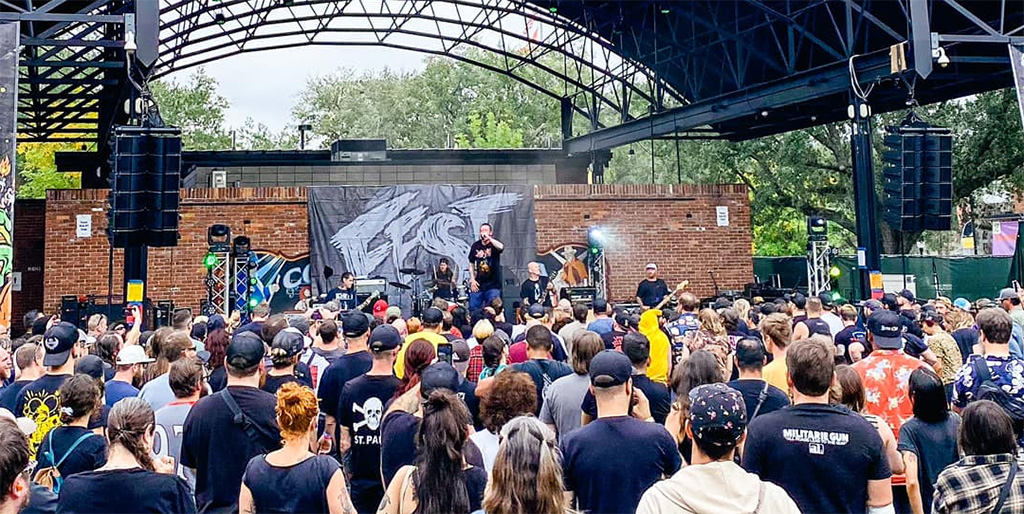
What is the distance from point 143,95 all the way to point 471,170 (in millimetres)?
14748

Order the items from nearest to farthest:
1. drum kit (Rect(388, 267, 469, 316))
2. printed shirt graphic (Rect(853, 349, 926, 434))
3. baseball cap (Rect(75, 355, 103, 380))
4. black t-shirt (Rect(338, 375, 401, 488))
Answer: black t-shirt (Rect(338, 375, 401, 488)) → baseball cap (Rect(75, 355, 103, 380)) → printed shirt graphic (Rect(853, 349, 926, 434)) → drum kit (Rect(388, 267, 469, 316))

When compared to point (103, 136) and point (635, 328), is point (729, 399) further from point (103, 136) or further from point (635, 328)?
point (103, 136)

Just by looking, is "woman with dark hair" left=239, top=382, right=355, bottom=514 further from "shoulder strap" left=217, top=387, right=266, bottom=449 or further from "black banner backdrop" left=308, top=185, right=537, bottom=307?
"black banner backdrop" left=308, top=185, right=537, bottom=307

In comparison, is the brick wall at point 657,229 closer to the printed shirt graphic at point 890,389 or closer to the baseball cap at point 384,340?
the printed shirt graphic at point 890,389

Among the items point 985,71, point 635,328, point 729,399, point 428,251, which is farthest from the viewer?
point 428,251

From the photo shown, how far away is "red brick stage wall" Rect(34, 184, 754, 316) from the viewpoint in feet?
55.1

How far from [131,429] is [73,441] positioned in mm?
909

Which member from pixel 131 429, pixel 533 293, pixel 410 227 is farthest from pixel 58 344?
pixel 410 227

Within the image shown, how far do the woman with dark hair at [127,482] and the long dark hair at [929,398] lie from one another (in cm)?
322

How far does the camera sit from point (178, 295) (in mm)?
17266

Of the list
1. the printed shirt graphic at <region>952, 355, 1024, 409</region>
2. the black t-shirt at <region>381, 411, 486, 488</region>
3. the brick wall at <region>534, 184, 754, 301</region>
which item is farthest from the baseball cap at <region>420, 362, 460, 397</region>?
the brick wall at <region>534, 184, 754, 301</region>

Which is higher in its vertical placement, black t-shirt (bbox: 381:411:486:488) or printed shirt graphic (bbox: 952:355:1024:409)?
printed shirt graphic (bbox: 952:355:1024:409)

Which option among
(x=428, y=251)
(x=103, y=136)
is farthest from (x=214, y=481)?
(x=103, y=136)

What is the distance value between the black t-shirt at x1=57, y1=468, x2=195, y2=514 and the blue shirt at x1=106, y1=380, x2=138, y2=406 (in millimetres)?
1943
